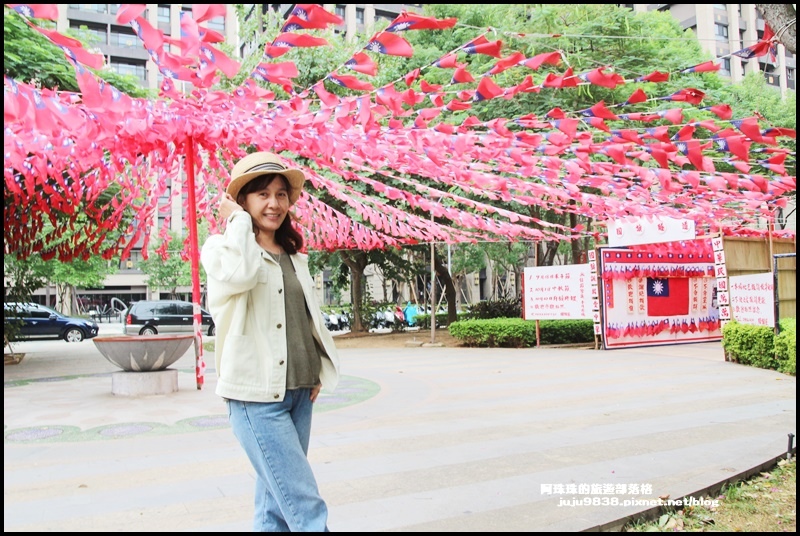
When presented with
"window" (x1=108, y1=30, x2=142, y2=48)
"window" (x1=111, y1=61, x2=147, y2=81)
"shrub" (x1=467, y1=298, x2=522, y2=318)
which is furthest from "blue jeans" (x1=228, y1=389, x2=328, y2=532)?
"window" (x1=108, y1=30, x2=142, y2=48)

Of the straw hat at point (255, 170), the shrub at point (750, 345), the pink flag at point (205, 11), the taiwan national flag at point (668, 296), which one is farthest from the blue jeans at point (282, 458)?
the taiwan national flag at point (668, 296)

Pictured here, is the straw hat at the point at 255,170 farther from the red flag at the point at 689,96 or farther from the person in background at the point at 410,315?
the person in background at the point at 410,315

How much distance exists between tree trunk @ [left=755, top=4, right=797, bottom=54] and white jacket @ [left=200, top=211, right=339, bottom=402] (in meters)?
3.09

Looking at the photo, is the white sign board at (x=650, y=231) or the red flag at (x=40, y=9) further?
the white sign board at (x=650, y=231)

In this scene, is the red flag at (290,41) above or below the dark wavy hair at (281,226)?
above

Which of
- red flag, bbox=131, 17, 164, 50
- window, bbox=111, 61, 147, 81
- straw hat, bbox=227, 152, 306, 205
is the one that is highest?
window, bbox=111, 61, 147, 81

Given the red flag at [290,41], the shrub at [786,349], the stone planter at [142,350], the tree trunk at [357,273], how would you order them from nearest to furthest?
the red flag at [290,41]
the stone planter at [142,350]
the shrub at [786,349]
the tree trunk at [357,273]

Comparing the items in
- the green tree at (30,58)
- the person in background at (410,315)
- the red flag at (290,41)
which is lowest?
the person in background at (410,315)

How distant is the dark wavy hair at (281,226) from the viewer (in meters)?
2.73

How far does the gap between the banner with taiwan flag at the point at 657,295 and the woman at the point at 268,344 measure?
12.0 meters

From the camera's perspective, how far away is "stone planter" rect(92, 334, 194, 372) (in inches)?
316

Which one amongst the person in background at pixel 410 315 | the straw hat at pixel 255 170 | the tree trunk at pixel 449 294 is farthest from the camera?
the person in background at pixel 410 315

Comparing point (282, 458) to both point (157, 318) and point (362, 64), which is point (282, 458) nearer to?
point (362, 64)

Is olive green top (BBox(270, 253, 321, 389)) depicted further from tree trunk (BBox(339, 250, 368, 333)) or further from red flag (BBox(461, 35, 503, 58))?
tree trunk (BBox(339, 250, 368, 333))
